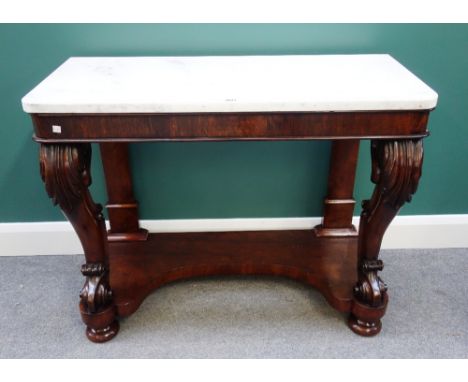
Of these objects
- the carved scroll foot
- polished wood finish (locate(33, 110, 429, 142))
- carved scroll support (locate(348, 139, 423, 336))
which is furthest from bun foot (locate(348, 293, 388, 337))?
the carved scroll foot

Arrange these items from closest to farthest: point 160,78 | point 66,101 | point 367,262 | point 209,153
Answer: point 66,101 < point 160,78 < point 367,262 < point 209,153

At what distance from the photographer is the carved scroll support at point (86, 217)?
1113 mm

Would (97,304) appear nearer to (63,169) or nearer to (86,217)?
(86,217)

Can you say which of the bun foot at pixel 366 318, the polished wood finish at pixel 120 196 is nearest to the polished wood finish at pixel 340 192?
the bun foot at pixel 366 318

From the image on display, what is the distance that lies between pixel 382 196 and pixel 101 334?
899mm

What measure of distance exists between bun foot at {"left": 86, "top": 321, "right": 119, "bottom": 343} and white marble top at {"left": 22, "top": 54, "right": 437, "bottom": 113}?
26.8 inches

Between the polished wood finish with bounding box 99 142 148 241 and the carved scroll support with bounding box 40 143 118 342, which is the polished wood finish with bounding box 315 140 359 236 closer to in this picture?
the polished wood finish with bounding box 99 142 148 241

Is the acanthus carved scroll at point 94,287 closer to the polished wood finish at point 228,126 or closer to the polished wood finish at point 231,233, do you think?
the polished wood finish at point 231,233

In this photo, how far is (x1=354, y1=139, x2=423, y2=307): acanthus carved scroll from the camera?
1.13 m

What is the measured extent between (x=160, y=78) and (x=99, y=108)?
0.71 feet
